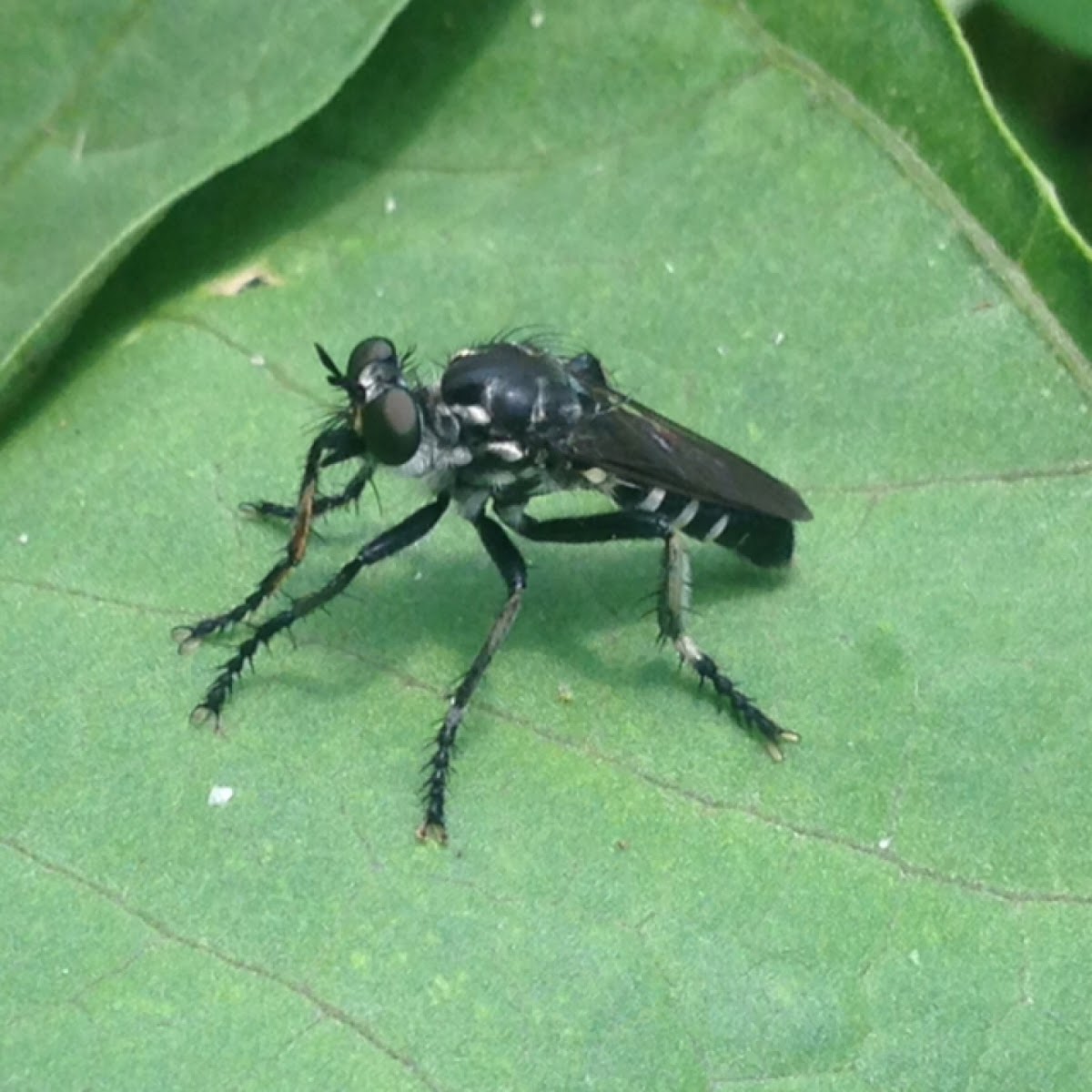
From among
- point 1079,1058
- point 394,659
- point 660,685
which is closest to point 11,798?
point 394,659

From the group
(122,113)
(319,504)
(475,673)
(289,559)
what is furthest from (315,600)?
(122,113)

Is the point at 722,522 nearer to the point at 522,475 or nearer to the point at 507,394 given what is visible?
the point at 522,475

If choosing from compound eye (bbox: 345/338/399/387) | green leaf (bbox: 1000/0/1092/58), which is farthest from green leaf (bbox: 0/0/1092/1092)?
green leaf (bbox: 1000/0/1092/58)

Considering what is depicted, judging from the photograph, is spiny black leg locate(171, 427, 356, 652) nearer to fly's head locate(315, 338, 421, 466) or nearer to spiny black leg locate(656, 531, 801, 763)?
fly's head locate(315, 338, 421, 466)

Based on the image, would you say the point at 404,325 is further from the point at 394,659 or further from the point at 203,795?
the point at 203,795

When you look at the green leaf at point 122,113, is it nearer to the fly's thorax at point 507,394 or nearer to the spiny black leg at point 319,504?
the spiny black leg at point 319,504
